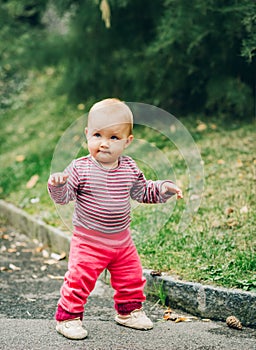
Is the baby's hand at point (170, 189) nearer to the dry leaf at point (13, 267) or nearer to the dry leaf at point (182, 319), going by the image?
the dry leaf at point (182, 319)

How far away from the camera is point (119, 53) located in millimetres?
8391

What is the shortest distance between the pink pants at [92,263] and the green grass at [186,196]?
1.24ft

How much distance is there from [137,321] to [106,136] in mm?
1101

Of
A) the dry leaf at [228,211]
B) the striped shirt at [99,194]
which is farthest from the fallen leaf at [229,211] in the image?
the striped shirt at [99,194]

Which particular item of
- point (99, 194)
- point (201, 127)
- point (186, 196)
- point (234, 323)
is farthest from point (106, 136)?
point (201, 127)

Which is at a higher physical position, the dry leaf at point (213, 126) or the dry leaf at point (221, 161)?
the dry leaf at point (213, 126)

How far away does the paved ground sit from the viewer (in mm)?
3408

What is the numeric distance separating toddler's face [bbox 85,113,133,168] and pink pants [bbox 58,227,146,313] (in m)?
0.43

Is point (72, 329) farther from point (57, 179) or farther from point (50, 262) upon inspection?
point (50, 262)

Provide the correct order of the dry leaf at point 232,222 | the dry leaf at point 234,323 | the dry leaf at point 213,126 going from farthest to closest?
1. the dry leaf at point 213,126
2. the dry leaf at point 232,222
3. the dry leaf at point 234,323

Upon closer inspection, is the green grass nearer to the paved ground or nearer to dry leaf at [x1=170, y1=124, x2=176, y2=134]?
dry leaf at [x1=170, y1=124, x2=176, y2=134]

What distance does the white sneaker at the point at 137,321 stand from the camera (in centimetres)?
366

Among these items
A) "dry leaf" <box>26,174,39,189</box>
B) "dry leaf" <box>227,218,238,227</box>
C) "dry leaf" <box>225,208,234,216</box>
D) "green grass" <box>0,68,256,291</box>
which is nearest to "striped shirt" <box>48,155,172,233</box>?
"green grass" <box>0,68,256,291</box>

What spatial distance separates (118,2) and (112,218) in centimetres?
482
